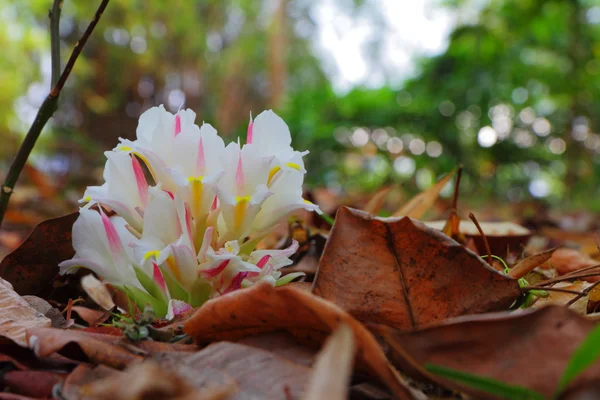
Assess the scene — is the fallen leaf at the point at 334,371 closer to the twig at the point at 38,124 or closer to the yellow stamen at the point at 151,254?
the yellow stamen at the point at 151,254

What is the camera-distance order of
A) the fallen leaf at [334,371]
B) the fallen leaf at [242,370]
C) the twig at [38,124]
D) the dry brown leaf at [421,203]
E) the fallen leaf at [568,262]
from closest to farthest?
the fallen leaf at [334,371] → the fallen leaf at [242,370] → the twig at [38,124] → the fallen leaf at [568,262] → the dry brown leaf at [421,203]

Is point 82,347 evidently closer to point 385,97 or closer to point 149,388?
point 149,388

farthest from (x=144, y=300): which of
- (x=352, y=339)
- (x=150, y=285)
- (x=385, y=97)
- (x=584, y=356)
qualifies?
(x=385, y=97)

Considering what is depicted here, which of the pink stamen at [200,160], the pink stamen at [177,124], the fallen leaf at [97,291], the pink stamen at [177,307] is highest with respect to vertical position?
the pink stamen at [177,124]

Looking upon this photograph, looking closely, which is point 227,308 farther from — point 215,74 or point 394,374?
point 215,74

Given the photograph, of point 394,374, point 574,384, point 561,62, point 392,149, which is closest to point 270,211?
point 394,374

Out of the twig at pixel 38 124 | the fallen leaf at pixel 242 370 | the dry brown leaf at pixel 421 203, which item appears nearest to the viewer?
the fallen leaf at pixel 242 370

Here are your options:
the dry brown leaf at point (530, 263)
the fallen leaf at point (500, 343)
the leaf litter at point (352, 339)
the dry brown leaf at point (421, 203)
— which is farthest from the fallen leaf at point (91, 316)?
the dry brown leaf at point (421, 203)
